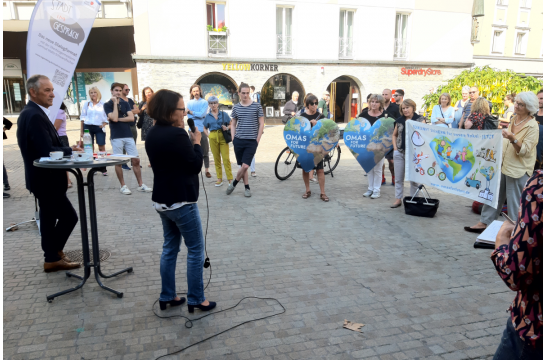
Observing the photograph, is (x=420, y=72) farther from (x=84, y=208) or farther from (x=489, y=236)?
(x=489, y=236)

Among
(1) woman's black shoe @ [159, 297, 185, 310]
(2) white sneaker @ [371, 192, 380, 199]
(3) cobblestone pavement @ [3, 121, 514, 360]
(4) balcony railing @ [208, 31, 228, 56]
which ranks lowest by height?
(3) cobblestone pavement @ [3, 121, 514, 360]

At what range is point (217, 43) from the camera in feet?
72.4

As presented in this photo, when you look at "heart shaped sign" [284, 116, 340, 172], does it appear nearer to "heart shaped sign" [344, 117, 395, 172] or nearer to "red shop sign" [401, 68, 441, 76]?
"heart shaped sign" [344, 117, 395, 172]

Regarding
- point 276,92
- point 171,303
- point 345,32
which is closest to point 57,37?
point 171,303

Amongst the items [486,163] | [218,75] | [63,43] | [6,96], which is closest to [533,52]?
[218,75]

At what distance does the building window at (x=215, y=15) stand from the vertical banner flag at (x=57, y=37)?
57.4ft

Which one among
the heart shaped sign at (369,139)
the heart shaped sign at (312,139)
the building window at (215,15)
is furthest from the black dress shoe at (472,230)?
the building window at (215,15)

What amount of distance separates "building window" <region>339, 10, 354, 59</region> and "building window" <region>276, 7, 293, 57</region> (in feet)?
10.5

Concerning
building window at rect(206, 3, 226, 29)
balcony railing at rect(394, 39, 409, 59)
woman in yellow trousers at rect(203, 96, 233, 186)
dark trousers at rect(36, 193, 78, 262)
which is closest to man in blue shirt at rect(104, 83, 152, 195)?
woman in yellow trousers at rect(203, 96, 233, 186)

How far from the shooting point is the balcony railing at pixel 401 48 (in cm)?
2523

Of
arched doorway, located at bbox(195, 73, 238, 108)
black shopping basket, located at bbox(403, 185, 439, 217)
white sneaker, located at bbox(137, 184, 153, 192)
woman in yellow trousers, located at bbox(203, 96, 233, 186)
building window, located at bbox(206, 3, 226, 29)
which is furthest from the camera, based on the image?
arched doorway, located at bbox(195, 73, 238, 108)

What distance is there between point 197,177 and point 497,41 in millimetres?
34302

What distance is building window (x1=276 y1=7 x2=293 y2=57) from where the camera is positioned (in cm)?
2292

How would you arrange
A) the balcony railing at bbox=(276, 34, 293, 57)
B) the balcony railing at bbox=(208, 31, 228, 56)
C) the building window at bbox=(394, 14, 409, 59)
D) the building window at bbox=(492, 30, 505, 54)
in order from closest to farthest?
the balcony railing at bbox=(208, 31, 228, 56) → the balcony railing at bbox=(276, 34, 293, 57) → the building window at bbox=(394, 14, 409, 59) → the building window at bbox=(492, 30, 505, 54)
